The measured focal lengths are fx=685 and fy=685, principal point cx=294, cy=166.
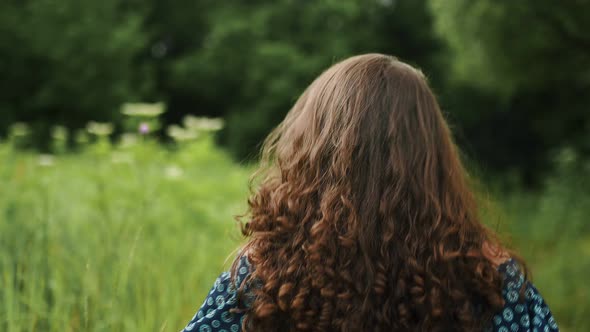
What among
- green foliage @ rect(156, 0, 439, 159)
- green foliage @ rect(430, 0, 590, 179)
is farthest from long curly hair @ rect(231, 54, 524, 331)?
green foliage @ rect(156, 0, 439, 159)

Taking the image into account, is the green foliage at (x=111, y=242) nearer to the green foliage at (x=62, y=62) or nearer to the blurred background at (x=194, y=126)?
the blurred background at (x=194, y=126)

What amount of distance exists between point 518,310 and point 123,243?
1762mm

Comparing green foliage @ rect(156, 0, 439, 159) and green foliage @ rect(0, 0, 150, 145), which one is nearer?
green foliage @ rect(0, 0, 150, 145)

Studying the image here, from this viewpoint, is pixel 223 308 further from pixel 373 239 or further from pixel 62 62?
pixel 62 62

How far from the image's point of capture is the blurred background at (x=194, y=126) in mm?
2686

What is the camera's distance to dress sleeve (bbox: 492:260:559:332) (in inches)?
62.1

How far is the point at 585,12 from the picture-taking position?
204 inches

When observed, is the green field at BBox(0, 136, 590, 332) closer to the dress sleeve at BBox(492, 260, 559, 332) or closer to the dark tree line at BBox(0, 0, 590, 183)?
the dress sleeve at BBox(492, 260, 559, 332)

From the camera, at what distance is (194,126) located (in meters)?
4.94

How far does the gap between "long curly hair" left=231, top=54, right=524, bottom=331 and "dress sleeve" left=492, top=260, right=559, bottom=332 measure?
0.04 m

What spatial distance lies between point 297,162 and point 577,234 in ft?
21.2

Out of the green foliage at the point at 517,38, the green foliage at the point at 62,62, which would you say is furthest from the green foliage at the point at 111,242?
the green foliage at the point at 62,62

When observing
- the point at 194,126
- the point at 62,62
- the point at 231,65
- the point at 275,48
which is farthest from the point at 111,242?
the point at 231,65

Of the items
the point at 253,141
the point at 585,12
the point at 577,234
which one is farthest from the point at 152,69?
the point at 585,12
